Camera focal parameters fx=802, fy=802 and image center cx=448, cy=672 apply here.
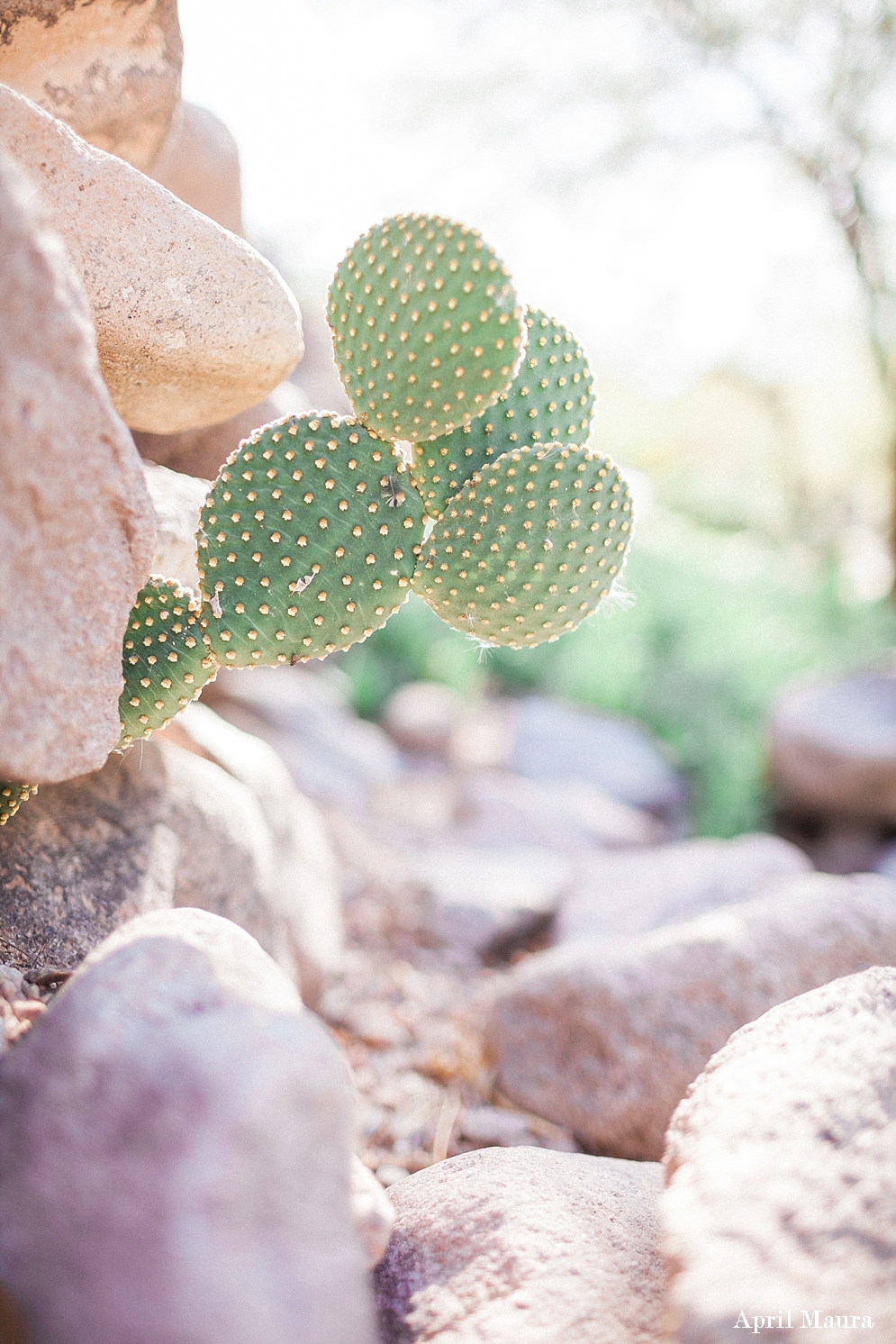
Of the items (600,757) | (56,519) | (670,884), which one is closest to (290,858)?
(670,884)

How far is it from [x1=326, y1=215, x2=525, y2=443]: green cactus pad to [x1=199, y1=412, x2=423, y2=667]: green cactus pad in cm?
8

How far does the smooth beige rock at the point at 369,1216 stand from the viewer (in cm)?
73

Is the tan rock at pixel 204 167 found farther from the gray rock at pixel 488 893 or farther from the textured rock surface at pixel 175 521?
the gray rock at pixel 488 893

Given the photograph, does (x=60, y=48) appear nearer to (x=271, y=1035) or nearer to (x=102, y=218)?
(x=102, y=218)

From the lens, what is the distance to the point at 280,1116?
62 centimetres

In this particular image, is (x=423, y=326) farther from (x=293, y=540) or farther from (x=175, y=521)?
(x=175, y=521)

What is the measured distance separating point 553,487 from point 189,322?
607 mm

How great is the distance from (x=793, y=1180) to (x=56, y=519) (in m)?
0.92

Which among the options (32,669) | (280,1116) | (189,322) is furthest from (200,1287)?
(189,322)

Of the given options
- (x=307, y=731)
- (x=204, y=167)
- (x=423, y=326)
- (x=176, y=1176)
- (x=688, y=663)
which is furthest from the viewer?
(x=688, y=663)

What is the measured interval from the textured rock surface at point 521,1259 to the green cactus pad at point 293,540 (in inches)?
28.1

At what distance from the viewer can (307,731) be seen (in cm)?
369

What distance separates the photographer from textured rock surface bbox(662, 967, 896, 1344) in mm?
620

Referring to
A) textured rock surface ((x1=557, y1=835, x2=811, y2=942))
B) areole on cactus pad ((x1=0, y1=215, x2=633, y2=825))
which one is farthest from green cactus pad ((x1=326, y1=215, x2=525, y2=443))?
textured rock surface ((x1=557, y1=835, x2=811, y2=942))
